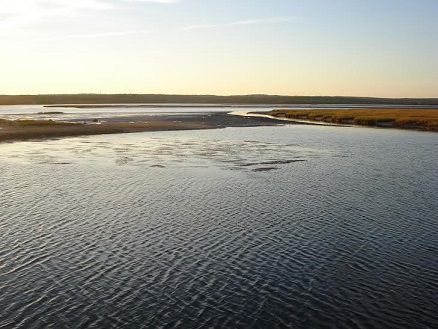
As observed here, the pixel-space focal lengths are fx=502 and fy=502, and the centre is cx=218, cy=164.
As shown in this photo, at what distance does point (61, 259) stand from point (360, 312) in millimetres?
12673

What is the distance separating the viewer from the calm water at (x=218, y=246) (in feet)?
55.8

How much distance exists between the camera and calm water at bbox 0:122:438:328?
17.0 metres

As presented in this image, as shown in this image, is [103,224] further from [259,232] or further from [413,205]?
[413,205]

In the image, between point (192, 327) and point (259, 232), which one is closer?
point (192, 327)

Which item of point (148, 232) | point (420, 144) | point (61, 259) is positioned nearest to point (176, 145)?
point (420, 144)

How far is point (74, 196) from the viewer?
34.9 m

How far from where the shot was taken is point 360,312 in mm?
17000

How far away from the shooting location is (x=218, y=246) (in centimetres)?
2397

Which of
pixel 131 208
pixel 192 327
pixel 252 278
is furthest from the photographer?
pixel 131 208

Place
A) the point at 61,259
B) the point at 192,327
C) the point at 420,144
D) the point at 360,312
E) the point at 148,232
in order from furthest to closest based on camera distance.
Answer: the point at 420,144
the point at 148,232
the point at 61,259
the point at 360,312
the point at 192,327

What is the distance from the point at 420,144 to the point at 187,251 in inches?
2131

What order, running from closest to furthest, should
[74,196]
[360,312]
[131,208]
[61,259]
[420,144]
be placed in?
1. [360,312]
2. [61,259]
3. [131,208]
4. [74,196]
5. [420,144]

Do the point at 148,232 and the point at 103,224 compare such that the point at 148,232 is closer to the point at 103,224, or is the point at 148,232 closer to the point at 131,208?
the point at 103,224

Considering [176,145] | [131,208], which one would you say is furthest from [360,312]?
[176,145]
